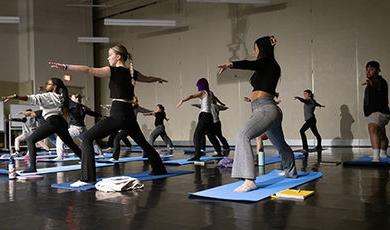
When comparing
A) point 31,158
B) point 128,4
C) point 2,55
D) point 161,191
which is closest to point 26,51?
point 2,55

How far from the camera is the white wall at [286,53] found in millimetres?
11469

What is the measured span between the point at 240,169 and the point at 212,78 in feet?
34.6

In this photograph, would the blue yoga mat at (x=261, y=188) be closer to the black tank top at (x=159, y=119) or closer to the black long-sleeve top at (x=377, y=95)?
the black long-sleeve top at (x=377, y=95)

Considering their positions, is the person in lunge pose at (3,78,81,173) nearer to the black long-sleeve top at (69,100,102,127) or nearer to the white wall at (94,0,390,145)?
the black long-sleeve top at (69,100,102,127)

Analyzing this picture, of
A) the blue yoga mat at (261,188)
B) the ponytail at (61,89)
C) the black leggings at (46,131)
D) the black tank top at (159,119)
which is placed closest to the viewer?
the blue yoga mat at (261,188)

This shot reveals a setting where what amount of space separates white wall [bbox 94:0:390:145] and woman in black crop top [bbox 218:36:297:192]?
817 cm

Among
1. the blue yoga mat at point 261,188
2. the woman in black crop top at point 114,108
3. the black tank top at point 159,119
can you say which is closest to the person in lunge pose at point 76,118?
the black tank top at point 159,119

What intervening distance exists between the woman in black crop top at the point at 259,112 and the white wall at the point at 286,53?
322 inches

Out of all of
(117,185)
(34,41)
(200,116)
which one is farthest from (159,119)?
(34,41)

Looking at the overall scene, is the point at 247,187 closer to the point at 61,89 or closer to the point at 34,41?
the point at 61,89

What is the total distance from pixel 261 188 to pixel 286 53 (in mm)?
9293

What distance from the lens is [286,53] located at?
12594mm

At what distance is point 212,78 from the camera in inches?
555

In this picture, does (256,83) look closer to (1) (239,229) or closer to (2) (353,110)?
(1) (239,229)
